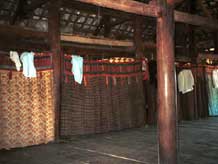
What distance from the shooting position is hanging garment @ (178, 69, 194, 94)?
855cm

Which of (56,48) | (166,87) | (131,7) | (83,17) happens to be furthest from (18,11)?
(166,87)

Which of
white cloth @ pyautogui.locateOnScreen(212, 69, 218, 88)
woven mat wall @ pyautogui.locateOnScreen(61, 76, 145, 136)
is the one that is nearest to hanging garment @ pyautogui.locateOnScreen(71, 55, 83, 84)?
woven mat wall @ pyautogui.locateOnScreen(61, 76, 145, 136)

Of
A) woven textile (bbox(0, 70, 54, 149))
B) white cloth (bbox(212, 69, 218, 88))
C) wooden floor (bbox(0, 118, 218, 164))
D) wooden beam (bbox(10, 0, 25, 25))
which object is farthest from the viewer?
white cloth (bbox(212, 69, 218, 88))

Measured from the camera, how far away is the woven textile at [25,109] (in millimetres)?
5352

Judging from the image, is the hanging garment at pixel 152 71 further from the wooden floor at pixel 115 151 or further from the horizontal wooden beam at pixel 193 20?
the horizontal wooden beam at pixel 193 20

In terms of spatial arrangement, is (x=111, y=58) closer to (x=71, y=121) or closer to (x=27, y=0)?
(x=71, y=121)

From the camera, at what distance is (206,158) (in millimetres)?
4211

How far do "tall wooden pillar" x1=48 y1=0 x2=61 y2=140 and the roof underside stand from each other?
47cm

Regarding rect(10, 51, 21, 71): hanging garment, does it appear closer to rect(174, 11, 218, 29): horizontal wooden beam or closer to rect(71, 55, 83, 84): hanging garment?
rect(71, 55, 83, 84): hanging garment

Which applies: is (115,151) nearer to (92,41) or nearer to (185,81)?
(92,41)

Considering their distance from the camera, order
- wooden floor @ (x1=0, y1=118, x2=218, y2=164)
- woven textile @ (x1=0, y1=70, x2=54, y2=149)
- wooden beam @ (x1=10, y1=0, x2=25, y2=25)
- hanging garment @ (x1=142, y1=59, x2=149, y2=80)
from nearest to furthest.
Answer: wooden floor @ (x1=0, y1=118, x2=218, y2=164) → woven textile @ (x1=0, y1=70, x2=54, y2=149) → hanging garment @ (x1=142, y1=59, x2=149, y2=80) → wooden beam @ (x1=10, y1=0, x2=25, y2=25)

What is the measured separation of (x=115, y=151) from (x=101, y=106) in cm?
214

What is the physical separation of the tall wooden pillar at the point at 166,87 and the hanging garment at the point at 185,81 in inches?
193

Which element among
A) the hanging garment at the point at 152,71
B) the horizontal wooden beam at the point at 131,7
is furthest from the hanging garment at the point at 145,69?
the horizontal wooden beam at the point at 131,7
